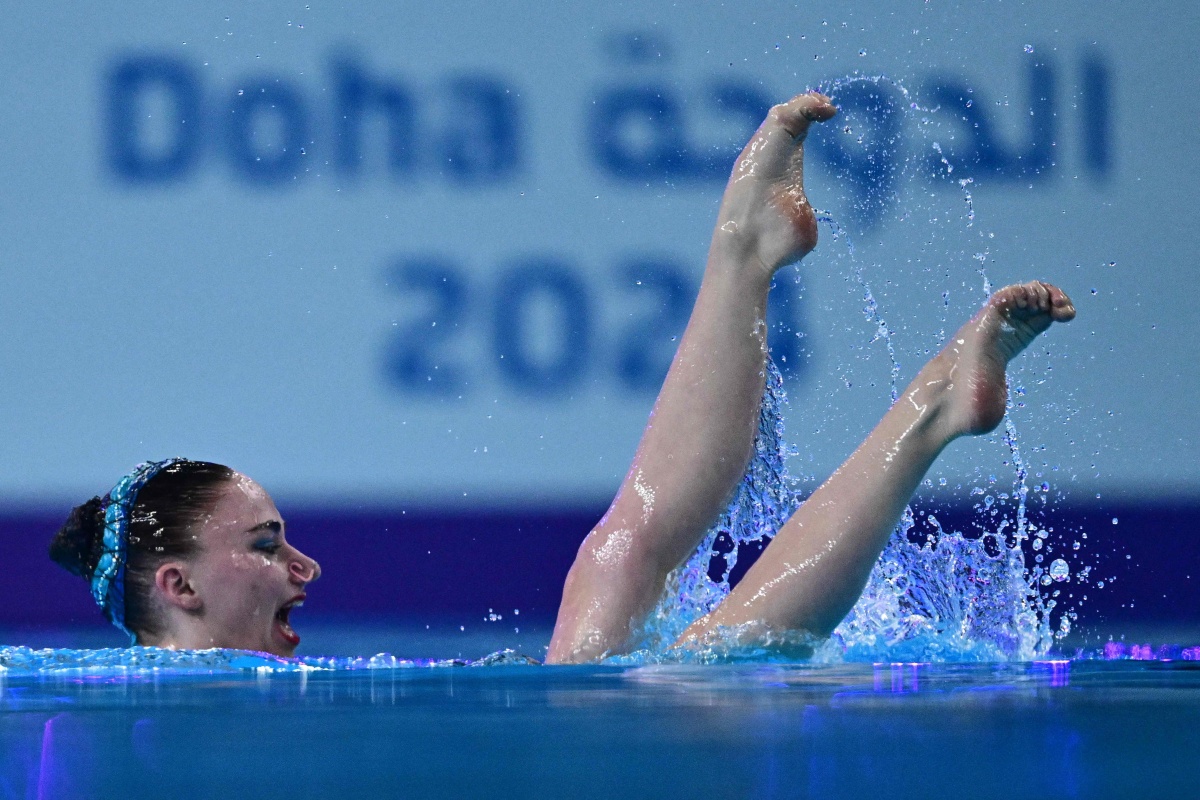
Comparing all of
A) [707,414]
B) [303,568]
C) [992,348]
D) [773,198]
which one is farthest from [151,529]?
[992,348]

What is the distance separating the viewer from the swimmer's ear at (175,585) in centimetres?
180

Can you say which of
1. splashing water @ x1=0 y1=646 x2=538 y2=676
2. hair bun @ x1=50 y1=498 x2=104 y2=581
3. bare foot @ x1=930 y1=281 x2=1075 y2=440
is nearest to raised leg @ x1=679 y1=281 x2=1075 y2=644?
bare foot @ x1=930 y1=281 x2=1075 y2=440

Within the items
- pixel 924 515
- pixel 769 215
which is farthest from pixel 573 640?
pixel 924 515

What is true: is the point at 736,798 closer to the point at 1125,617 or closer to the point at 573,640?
the point at 573,640

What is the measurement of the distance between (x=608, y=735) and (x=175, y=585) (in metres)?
1.13

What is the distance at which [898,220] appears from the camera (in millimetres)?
3121

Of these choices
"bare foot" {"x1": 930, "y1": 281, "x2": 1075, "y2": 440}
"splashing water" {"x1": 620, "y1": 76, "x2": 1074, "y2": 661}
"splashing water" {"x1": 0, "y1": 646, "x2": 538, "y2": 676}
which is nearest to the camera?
"splashing water" {"x1": 0, "y1": 646, "x2": 538, "y2": 676}

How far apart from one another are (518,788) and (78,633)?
8.61 feet

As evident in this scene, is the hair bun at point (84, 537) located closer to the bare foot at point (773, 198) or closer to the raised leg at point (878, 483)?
the raised leg at point (878, 483)

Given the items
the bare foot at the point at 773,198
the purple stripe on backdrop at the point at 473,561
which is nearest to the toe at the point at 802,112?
the bare foot at the point at 773,198

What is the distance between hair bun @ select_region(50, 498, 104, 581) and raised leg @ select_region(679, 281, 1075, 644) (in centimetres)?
78

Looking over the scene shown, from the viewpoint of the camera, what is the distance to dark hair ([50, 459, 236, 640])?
5.94ft

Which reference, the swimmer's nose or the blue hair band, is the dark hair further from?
the swimmer's nose

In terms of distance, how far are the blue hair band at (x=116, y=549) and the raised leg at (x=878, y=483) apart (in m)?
0.73
